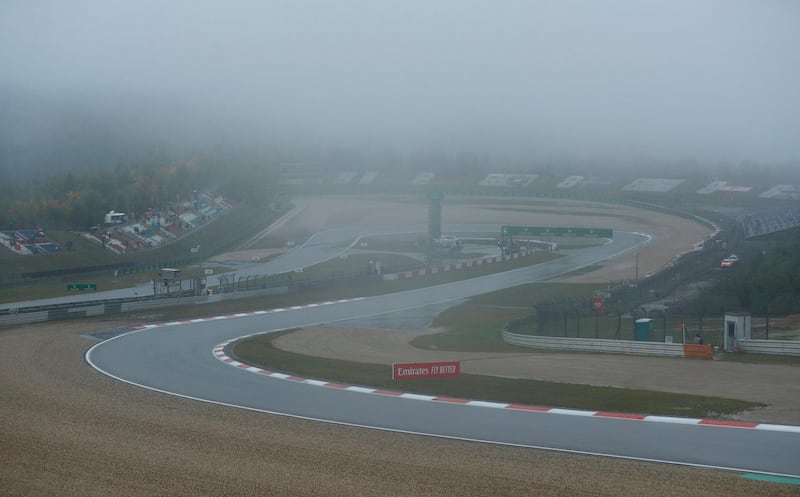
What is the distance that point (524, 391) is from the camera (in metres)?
14.8

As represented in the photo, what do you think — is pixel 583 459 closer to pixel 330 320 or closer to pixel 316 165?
pixel 330 320

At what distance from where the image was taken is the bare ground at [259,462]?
31.0 ft

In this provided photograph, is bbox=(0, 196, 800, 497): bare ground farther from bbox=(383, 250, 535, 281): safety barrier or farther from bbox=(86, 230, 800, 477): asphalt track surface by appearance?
bbox=(383, 250, 535, 281): safety barrier

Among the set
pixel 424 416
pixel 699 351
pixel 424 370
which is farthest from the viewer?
pixel 699 351

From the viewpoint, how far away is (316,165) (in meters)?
92.1

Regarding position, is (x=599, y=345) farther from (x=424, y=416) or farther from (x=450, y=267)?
(x=450, y=267)

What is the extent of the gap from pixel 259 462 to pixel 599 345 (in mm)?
12071

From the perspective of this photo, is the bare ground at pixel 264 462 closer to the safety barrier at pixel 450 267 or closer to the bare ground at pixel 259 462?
the bare ground at pixel 259 462

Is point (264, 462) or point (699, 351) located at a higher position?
point (264, 462)

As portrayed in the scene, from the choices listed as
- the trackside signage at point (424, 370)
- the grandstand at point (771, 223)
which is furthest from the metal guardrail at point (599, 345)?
the grandstand at point (771, 223)

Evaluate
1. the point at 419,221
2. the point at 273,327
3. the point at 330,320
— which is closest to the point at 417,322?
the point at 330,320

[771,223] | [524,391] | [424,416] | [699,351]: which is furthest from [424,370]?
[771,223]

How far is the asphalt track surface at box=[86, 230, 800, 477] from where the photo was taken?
10562mm

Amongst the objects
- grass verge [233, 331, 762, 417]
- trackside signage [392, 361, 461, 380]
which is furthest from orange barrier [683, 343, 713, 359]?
trackside signage [392, 361, 461, 380]
